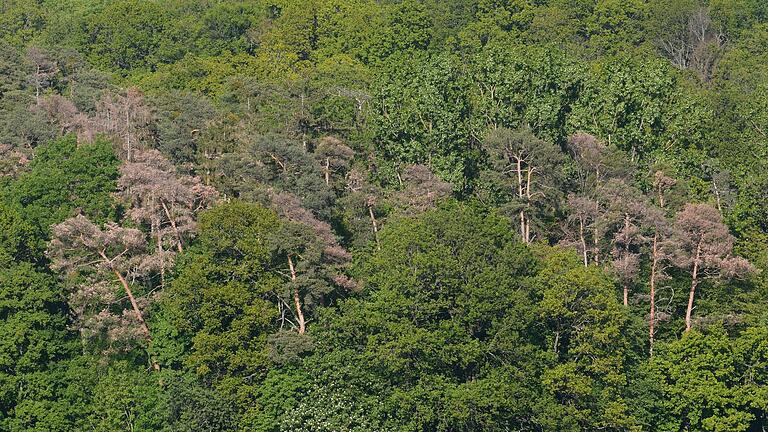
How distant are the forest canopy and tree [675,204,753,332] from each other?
147mm

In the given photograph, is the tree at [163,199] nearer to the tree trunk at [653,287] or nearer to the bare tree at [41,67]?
the tree trunk at [653,287]

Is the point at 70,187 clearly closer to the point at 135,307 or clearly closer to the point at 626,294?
the point at 135,307

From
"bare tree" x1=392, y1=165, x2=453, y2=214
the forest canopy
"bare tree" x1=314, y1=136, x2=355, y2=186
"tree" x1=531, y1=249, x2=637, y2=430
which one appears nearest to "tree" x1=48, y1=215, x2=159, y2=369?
the forest canopy

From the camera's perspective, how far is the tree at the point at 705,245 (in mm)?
63125

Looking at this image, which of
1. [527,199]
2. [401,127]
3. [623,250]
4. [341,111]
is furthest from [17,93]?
[623,250]

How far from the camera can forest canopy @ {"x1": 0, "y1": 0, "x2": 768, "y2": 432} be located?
6006cm

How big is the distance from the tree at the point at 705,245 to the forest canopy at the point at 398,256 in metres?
0.15

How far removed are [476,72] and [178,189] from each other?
66.4ft

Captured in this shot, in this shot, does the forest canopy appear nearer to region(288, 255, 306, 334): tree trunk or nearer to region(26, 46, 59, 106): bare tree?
region(288, 255, 306, 334): tree trunk

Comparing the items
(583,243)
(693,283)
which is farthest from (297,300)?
(693,283)

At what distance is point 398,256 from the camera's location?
62.6m

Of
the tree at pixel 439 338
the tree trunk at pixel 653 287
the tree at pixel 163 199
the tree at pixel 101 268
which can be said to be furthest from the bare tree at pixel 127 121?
the tree trunk at pixel 653 287

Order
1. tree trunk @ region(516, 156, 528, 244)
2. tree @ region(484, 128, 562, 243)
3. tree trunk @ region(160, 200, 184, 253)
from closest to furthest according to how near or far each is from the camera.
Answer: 1. tree trunk @ region(160, 200, 184, 253)
2. tree @ region(484, 128, 562, 243)
3. tree trunk @ region(516, 156, 528, 244)

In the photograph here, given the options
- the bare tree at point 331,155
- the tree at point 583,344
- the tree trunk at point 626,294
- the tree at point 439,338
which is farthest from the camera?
the bare tree at point 331,155
